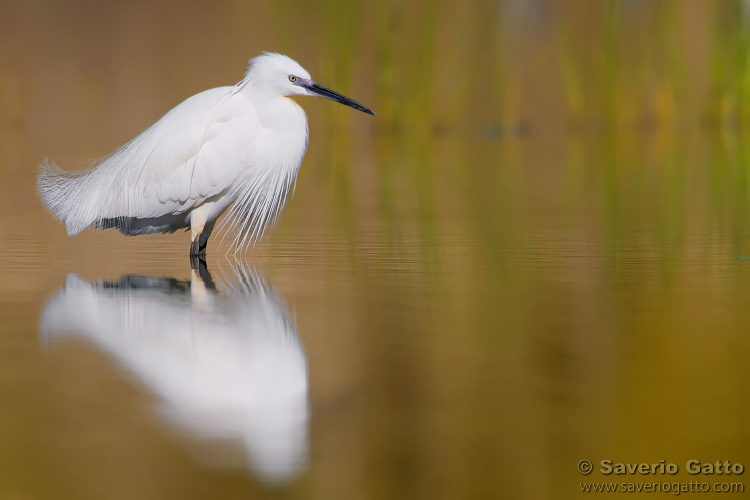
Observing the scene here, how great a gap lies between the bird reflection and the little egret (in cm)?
83

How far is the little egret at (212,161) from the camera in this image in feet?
15.6

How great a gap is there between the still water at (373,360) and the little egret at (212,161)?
0.21 meters

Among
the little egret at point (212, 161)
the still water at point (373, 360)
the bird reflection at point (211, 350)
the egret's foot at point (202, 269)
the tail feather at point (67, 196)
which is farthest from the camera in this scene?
the tail feather at point (67, 196)

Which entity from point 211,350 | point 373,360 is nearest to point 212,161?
point 211,350

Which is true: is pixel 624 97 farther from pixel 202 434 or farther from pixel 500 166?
pixel 202 434

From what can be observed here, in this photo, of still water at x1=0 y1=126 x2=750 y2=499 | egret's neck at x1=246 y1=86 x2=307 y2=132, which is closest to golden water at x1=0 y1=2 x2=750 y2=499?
still water at x1=0 y1=126 x2=750 y2=499

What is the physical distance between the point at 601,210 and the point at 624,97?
9.90m

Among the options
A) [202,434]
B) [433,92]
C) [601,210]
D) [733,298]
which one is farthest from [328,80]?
[202,434]

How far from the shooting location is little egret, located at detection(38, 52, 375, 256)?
15.6 ft

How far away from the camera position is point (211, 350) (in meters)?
2.69

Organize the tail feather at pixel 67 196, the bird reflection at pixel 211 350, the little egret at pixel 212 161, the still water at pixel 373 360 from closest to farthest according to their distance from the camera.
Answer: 1. the still water at pixel 373 360
2. the bird reflection at pixel 211 350
3. the little egret at pixel 212 161
4. the tail feather at pixel 67 196

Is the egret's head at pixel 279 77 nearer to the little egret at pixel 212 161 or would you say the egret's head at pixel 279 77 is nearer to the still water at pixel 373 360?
the little egret at pixel 212 161

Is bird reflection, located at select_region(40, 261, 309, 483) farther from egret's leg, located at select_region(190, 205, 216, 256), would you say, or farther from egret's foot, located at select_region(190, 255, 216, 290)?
egret's leg, located at select_region(190, 205, 216, 256)

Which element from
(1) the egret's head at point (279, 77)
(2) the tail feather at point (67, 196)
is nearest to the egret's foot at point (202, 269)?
(2) the tail feather at point (67, 196)
